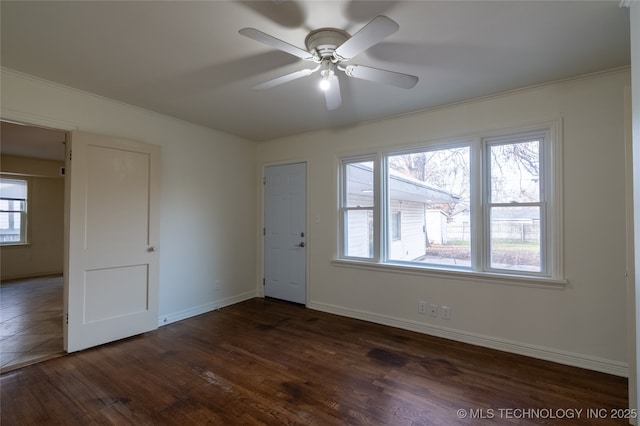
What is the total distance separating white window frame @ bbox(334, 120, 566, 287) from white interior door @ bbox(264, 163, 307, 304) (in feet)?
2.82

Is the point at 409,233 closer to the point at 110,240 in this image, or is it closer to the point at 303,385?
the point at 303,385

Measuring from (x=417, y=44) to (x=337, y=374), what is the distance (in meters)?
2.62

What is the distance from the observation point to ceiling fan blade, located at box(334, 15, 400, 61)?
4.79 feet

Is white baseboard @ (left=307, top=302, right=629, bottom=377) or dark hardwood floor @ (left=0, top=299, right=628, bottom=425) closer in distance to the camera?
dark hardwood floor @ (left=0, top=299, right=628, bottom=425)

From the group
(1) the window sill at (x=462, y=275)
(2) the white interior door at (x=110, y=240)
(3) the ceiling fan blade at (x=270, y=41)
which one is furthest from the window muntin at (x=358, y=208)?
(2) the white interior door at (x=110, y=240)

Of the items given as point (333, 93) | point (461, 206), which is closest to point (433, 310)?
point (461, 206)

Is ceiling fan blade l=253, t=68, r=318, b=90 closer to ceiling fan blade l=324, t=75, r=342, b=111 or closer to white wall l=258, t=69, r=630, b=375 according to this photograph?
ceiling fan blade l=324, t=75, r=342, b=111

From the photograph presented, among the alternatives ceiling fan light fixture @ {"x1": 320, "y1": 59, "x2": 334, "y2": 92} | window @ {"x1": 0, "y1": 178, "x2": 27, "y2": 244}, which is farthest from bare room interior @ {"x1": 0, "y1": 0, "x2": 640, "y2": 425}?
window @ {"x1": 0, "y1": 178, "x2": 27, "y2": 244}

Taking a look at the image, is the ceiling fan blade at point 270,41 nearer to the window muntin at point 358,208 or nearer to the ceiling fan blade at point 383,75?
the ceiling fan blade at point 383,75

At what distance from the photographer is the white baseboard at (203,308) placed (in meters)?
3.63

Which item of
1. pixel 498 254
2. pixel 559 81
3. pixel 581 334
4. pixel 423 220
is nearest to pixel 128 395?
pixel 423 220

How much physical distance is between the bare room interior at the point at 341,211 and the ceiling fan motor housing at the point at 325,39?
1cm

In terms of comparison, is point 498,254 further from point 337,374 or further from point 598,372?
point 337,374

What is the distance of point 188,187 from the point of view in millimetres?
3885
